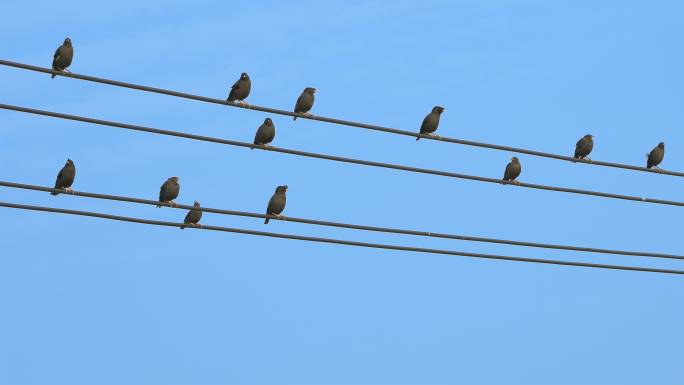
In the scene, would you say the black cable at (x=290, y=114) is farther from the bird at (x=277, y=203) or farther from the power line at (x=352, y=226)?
the bird at (x=277, y=203)

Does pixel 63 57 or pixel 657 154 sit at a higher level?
pixel 657 154

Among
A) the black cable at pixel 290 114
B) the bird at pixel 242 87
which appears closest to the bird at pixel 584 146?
the black cable at pixel 290 114

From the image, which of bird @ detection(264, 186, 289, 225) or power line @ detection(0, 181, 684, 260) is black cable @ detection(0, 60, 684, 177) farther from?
bird @ detection(264, 186, 289, 225)

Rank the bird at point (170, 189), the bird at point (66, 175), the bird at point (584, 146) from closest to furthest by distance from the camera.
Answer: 1. the bird at point (66, 175)
2. the bird at point (170, 189)
3. the bird at point (584, 146)

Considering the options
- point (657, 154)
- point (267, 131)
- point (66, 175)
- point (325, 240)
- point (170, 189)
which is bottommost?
point (325, 240)

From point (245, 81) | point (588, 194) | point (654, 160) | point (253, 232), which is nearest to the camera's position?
point (253, 232)

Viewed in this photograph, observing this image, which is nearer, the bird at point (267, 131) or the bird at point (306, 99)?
the bird at point (267, 131)

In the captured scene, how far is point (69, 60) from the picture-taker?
55.7 feet

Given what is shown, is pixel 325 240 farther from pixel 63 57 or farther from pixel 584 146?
pixel 584 146

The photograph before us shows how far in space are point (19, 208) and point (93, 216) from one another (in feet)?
2.50

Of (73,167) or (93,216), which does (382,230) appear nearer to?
(93,216)

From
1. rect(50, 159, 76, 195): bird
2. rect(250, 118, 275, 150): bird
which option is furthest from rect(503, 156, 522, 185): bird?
rect(50, 159, 76, 195): bird

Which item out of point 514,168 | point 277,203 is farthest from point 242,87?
point 514,168

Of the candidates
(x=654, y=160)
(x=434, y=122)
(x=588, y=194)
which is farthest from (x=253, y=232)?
(x=654, y=160)
